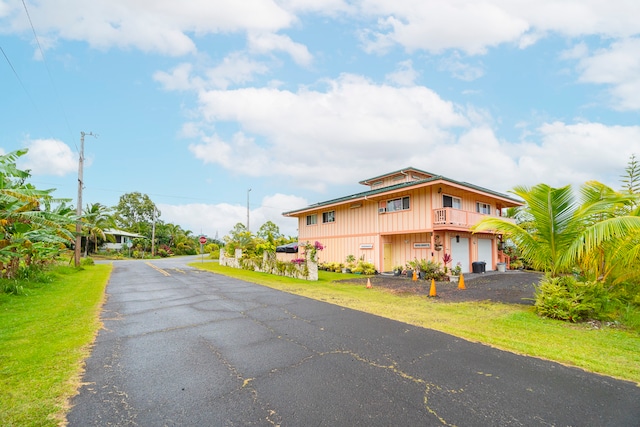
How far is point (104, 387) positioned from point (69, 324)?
4.20 meters

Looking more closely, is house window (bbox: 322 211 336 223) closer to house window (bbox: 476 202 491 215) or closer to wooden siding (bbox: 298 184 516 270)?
wooden siding (bbox: 298 184 516 270)

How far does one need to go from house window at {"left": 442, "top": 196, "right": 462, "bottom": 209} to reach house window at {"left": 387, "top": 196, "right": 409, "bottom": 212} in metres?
2.16

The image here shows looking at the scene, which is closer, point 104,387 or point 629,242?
Answer: point 104,387

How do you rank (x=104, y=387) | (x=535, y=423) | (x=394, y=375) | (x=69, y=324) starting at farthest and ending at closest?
(x=69, y=324)
(x=394, y=375)
(x=104, y=387)
(x=535, y=423)

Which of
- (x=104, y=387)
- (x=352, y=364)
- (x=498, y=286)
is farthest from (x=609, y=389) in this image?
(x=498, y=286)

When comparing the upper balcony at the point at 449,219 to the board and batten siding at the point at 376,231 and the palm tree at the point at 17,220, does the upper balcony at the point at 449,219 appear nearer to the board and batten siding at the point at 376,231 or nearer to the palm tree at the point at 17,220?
the board and batten siding at the point at 376,231

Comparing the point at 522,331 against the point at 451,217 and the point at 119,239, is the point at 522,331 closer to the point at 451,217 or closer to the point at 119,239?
the point at 451,217

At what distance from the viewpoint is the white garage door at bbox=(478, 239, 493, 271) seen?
2278 centimetres

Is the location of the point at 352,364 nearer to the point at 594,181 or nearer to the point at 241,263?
the point at 594,181

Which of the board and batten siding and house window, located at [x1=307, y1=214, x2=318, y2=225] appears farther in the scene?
house window, located at [x1=307, y1=214, x2=318, y2=225]

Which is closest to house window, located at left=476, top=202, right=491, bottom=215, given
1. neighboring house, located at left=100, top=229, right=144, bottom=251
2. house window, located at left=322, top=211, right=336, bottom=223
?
house window, located at left=322, top=211, right=336, bottom=223

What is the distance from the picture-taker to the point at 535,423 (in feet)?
11.0

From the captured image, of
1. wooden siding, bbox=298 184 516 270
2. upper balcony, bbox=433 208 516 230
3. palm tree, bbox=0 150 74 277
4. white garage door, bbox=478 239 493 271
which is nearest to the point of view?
palm tree, bbox=0 150 74 277

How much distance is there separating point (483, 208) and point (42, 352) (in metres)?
24.6
